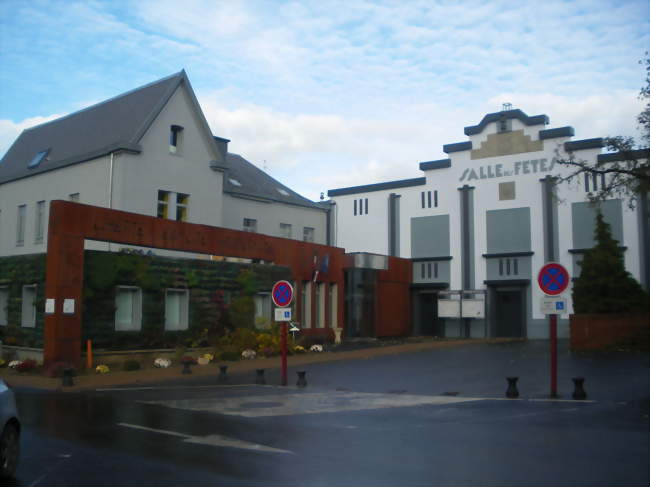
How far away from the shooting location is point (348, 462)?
8.05 meters

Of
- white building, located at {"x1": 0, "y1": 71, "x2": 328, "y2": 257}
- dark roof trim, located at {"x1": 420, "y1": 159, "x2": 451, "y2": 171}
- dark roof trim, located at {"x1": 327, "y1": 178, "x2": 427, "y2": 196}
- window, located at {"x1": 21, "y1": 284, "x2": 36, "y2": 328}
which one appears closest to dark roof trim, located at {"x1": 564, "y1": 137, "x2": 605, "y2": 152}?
dark roof trim, located at {"x1": 420, "y1": 159, "x2": 451, "y2": 171}

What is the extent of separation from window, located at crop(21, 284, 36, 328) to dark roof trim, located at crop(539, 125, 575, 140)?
1144 inches

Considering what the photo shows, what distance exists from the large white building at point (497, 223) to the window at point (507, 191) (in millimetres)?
60

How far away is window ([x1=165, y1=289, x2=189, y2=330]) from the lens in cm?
2540

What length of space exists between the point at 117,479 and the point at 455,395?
31.1 feet

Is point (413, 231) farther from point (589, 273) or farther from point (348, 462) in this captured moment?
point (348, 462)

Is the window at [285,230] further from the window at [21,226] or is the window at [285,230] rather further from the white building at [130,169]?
the window at [21,226]

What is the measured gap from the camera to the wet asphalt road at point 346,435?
288 inches

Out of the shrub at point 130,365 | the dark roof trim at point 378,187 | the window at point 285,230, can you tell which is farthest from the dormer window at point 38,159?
the dark roof trim at point 378,187

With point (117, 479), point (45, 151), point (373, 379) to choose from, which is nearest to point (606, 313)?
point (373, 379)

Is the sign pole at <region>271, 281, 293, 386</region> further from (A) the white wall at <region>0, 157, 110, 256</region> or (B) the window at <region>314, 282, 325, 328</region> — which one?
(B) the window at <region>314, 282, 325, 328</region>

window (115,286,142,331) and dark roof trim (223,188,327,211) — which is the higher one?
dark roof trim (223,188,327,211)

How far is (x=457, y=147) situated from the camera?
142 ft

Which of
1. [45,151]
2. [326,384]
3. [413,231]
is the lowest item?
[326,384]
